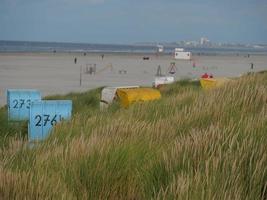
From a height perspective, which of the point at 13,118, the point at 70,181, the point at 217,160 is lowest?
the point at 13,118

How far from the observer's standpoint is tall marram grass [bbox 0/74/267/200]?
2.85 metres

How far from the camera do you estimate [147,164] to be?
3.45 m

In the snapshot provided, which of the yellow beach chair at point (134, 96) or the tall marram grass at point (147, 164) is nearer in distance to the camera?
the tall marram grass at point (147, 164)

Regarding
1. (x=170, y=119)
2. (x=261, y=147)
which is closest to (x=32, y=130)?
(x=170, y=119)

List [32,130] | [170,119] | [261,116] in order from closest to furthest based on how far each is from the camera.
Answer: [261,116], [170,119], [32,130]

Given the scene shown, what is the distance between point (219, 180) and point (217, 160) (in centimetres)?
22

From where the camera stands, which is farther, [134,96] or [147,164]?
[134,96]

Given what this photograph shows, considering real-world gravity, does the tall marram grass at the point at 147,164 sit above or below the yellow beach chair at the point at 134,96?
above

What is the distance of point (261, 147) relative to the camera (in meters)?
3.23

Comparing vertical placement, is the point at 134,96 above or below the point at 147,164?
A: below

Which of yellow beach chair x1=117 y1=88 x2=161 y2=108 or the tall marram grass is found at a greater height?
the tall marram grass

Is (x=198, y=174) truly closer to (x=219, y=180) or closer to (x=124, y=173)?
(x=219, y=180)

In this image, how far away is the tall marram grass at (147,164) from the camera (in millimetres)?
2848

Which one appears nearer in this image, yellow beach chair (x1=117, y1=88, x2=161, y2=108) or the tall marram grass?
the tall marram grass
